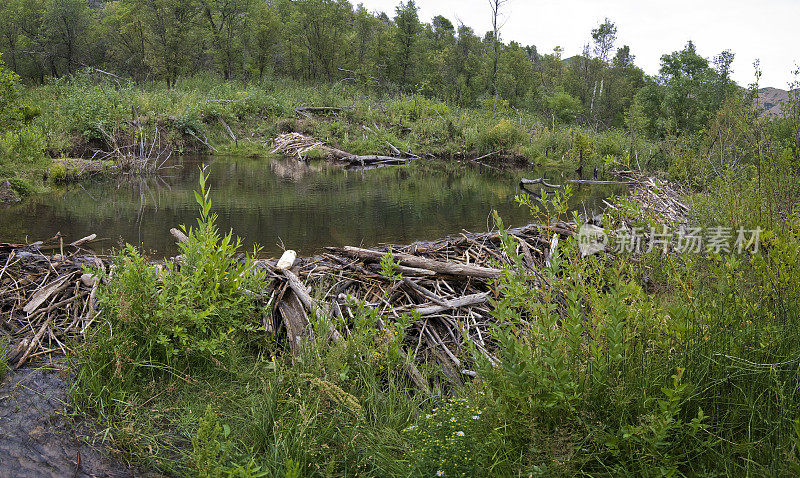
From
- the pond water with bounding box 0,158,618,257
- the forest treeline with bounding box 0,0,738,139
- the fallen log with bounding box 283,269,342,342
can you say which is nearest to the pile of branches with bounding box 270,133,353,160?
the pond water with bounding box 0,158,618,257

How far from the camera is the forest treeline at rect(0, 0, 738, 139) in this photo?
36.8 metres

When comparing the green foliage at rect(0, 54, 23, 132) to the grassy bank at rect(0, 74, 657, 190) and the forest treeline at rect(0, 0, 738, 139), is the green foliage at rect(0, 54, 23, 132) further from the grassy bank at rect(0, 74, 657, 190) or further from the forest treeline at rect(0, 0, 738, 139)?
the forest treeline at rect(0, 0, 738, 139)

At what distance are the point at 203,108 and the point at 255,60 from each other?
2457 cm

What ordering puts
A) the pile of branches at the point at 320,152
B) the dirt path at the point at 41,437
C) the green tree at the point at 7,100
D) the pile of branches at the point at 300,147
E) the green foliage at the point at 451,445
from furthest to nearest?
the pile of branches at the point at 300,147, the pile of branches at the point at 320,152, the green tree at the point at 7,100, the dirt path at the point at 41,437, the green foliage at the point at 451,445

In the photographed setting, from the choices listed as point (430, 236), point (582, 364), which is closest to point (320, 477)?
point (582, 364)

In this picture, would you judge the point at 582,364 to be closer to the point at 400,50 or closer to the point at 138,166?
the point at 138,166

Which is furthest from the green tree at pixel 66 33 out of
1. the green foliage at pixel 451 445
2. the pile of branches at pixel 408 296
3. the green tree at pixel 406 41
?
the green foliage at pixel 451 445

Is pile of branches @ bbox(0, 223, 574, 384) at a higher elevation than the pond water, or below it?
higher

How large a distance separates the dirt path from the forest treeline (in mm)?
35089

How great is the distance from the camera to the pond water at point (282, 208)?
318 inches

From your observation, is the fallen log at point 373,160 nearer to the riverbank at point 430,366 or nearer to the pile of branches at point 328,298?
the pile of branches at point 328,298

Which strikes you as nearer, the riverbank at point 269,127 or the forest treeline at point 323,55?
the riverbank at point 269,127

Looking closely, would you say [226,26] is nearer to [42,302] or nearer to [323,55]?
[323,55]

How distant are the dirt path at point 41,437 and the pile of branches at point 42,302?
12.7 inches
